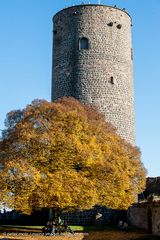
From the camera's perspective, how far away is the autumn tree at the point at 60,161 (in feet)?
80.7

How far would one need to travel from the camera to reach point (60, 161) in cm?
2584

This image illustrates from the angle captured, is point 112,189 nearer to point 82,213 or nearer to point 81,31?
point 82,213

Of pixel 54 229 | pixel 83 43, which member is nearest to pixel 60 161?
pixel 54 229

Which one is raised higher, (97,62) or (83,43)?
(83,43)

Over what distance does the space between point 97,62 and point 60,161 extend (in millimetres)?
12215

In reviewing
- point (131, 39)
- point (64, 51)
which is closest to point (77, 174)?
point (64, 51)

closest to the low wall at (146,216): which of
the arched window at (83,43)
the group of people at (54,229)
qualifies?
the group of people at (54,229)

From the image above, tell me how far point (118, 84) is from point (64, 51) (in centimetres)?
473

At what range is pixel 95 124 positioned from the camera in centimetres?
2838

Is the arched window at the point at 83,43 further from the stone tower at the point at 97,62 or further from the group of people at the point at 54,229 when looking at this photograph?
the group of people at the point at 54,229

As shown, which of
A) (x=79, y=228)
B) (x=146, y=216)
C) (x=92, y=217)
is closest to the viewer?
(x=146, y=216)

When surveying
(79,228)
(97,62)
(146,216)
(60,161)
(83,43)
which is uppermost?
(83,43)

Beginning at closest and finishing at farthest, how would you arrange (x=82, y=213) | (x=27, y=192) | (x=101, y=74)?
(x=27, y=192)
(x=82, y=213)
(x=101, y=74)

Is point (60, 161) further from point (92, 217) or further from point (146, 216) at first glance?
point (92, 217)
